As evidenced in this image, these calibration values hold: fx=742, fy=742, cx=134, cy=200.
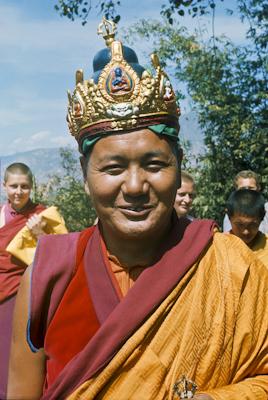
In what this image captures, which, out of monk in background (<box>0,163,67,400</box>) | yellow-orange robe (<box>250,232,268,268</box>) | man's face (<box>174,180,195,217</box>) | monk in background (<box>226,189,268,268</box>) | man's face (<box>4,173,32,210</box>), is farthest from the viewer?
man's face (<box>4,173,32,210</box>)

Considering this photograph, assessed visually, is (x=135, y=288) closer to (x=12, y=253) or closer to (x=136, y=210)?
(x=136, y=210)

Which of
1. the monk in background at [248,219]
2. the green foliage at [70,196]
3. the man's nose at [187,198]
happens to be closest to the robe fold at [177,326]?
the monk in background at [248,219]

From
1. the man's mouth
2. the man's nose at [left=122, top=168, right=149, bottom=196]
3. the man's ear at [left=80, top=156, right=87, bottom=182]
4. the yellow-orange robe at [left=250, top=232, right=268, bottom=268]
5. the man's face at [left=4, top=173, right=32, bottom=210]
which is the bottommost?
the yellow-orange robe at [left=250, top=232, right=268, bottom=268]

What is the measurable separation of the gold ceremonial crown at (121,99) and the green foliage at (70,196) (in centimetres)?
2172

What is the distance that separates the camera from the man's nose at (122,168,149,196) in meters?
2.37

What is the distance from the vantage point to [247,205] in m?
4.80

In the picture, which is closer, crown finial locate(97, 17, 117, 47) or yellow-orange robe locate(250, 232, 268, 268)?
crown finial locate(97, 17, 117, 47)

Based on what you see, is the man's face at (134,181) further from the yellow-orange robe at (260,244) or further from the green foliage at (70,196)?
the green foliage at (70,196)

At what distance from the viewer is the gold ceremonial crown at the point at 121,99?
8.00ft

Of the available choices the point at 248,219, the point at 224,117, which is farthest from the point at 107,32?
the point at 224,117

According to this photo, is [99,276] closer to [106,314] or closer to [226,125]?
[106,314]

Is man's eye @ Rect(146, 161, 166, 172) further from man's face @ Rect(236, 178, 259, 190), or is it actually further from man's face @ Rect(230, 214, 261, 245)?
man's face @ Rect(236, 178, 259, 190)

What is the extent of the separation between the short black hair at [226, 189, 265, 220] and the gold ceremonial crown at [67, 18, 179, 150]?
7.65 feet

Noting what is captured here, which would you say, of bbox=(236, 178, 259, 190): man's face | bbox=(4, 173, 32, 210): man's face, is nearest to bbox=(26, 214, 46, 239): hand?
bbox=(4, 173, 32, 210): man's face
